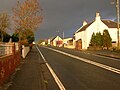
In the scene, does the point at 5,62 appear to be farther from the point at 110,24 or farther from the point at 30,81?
the point at 110,24

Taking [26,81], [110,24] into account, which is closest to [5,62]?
[26,81]

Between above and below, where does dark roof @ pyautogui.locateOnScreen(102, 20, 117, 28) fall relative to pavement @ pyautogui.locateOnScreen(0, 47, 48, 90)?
above

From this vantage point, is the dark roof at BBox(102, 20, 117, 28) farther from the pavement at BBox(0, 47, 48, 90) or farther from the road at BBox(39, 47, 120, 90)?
the pavement at BBox(0, 47, 48, 90)

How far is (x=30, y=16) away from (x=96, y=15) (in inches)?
1942

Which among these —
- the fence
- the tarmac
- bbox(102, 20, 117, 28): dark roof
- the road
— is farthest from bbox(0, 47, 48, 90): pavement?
bbox(102, 20, 117, 28): dark roof

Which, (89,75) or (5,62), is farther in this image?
(89,75)

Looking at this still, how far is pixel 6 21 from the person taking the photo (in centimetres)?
7088

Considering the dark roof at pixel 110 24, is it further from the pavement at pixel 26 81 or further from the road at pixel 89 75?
the pavement at pixel 26 81

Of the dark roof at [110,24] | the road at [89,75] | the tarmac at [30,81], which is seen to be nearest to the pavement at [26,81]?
the tarmac at [30,81]

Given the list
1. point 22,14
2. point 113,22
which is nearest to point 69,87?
point 22,14

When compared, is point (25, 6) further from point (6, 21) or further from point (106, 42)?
point (106, 42)

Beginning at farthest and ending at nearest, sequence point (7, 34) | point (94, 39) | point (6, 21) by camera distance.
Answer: point (94, 39), point (6, 21), point (7, 34)

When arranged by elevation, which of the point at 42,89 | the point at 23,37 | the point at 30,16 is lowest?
the point at 42,89

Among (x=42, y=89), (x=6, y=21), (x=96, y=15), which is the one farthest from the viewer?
(x=96, y=15)
